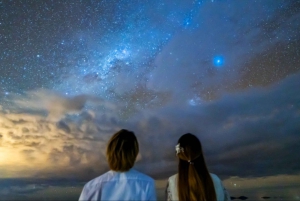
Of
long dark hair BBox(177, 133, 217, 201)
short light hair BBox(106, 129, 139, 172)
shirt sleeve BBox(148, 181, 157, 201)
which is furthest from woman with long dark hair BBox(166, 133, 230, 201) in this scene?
short light hair BBox(106, 129, 139, 172)

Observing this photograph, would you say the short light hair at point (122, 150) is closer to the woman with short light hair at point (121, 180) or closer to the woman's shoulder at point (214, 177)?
the woman with short light hair at point (121, 180)

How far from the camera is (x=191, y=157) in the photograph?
5.58 meters

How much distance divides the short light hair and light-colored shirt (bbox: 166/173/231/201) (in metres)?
1.38

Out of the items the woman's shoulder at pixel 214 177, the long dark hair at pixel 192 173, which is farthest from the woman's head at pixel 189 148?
the woman's shoulder at pixel 214 177

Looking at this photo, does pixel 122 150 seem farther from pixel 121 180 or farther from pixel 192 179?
pixel 192 179

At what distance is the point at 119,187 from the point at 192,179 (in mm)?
1504

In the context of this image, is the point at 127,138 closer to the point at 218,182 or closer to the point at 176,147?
the point at 176,147

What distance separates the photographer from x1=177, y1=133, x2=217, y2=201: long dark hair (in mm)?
5379

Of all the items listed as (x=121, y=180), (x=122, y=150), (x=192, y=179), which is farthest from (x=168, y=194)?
(x=122, y=150)

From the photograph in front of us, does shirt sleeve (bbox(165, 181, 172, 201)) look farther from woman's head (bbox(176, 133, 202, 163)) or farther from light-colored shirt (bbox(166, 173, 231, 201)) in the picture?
woman's head (bbox(176, 133, 202, 163))

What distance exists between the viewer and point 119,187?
4414 mm

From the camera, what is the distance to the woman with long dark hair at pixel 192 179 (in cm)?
539

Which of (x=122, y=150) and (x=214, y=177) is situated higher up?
(x=122, y=150)

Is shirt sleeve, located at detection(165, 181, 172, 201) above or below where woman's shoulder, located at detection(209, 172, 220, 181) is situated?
below
